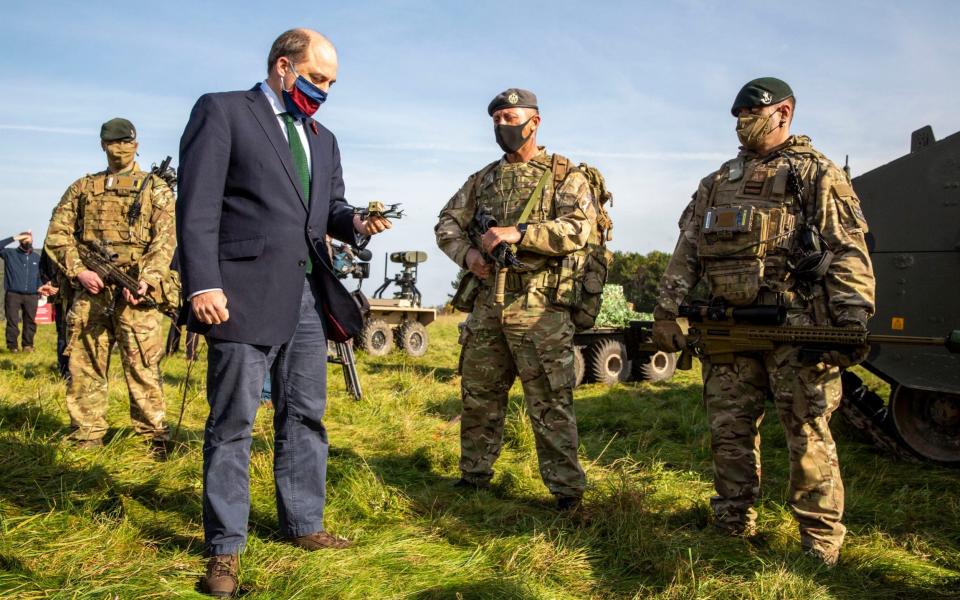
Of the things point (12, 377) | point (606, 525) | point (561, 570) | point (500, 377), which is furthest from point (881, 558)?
point (12, 377)

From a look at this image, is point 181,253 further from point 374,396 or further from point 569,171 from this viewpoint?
point 374,396

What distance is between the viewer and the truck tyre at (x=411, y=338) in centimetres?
1395

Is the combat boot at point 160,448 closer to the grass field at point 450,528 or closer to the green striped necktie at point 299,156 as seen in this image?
the grass field at point 450,528

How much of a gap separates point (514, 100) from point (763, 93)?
4.46 feet

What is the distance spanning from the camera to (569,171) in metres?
4.61

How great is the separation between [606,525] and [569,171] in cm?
198

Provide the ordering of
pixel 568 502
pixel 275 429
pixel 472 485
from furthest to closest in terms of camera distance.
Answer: pixel 472 485 < pixel 568 502 < pixel 275 429

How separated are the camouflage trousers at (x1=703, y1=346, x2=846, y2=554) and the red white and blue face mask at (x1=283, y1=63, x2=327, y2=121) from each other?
92.2 inches

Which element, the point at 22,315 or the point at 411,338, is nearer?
the point at 22,315

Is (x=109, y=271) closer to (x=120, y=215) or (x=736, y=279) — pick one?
(x=120, y=215)

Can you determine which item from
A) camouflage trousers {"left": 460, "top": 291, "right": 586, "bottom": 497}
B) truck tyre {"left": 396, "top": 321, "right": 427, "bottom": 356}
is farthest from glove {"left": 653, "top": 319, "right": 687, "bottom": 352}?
truck tyre {"left": 396, "top": 321, "right": 427, "bottom": 356}

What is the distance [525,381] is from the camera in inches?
175

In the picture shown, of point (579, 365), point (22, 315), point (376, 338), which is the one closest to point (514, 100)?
point (579, 365)

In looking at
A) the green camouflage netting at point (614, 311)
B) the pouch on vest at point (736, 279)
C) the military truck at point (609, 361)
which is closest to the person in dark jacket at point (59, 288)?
the pouch on vest at point (736, 279)
